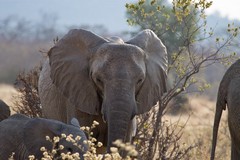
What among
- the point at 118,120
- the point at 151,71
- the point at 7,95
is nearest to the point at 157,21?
the point at 151,71

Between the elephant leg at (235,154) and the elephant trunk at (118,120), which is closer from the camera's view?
the elephant trunk at (118,120)

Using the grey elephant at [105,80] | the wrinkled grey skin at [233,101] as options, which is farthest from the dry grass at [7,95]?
the wrinkled grey skin at [233,101]

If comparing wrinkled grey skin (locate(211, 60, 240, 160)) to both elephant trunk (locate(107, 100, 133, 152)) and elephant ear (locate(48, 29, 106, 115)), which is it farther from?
elephant ear (locate(48, 29, 106, 115))

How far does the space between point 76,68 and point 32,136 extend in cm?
127

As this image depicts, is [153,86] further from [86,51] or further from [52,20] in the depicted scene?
[52,20]

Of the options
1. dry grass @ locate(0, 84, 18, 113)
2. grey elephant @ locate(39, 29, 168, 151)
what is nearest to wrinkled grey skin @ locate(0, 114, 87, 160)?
grey elephant @ locate(39, 29, 168, 151)

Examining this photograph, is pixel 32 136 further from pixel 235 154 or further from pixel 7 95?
pixel 7 95

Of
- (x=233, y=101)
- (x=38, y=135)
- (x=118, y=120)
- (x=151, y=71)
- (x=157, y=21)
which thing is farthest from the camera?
(x=157, y=21)

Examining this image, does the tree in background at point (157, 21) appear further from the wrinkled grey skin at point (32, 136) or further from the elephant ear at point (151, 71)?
the wrinkled grey skin at point (32, 136)

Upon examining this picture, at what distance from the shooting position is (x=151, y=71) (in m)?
6.80

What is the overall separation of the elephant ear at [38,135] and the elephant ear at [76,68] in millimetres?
962

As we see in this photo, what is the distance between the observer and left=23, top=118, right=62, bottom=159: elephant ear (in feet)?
18.6

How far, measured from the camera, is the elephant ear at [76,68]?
6.66m

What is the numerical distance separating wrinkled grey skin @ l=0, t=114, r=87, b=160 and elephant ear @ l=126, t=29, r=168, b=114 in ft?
3.34
